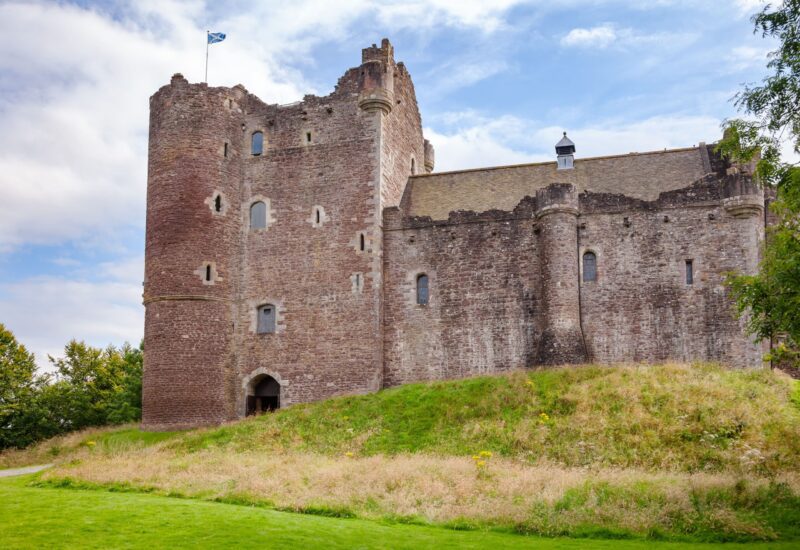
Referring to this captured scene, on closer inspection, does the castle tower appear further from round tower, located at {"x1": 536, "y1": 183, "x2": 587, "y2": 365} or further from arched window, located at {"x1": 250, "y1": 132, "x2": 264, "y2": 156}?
round tower, located at {"x1": 536, "y1": 183, "x2": 587, "y2": 365}

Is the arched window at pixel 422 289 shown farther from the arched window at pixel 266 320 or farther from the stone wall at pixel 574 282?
the arched window at pixel 266 320

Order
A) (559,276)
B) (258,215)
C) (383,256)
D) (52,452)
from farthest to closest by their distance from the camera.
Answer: (258,215) < (383,256) < (52,452) < (559,276)

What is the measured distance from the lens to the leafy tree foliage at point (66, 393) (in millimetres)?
44375

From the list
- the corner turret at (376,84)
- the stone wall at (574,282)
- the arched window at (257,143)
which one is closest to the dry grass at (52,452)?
the stone wall at (574,282)

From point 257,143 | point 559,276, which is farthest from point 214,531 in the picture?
point 257,143

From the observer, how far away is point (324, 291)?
1364 inches

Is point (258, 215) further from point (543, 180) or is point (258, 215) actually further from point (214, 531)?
point (214, 531)

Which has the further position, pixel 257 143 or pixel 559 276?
pixel 257 143

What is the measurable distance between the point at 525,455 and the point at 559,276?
10261mm

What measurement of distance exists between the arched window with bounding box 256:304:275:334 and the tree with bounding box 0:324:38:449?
16414 millimetres

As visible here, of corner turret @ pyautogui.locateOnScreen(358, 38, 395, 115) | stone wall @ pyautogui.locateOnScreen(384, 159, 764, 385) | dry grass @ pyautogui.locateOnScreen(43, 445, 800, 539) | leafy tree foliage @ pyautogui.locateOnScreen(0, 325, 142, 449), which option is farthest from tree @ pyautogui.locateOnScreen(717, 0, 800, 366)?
leafy tree foliage @ pyautogui.locateOnScreen(0, 325, 142, 449)

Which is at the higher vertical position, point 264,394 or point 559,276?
point 559,276

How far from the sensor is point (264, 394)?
3581 centimetres

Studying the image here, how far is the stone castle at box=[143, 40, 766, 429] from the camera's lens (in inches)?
1234
